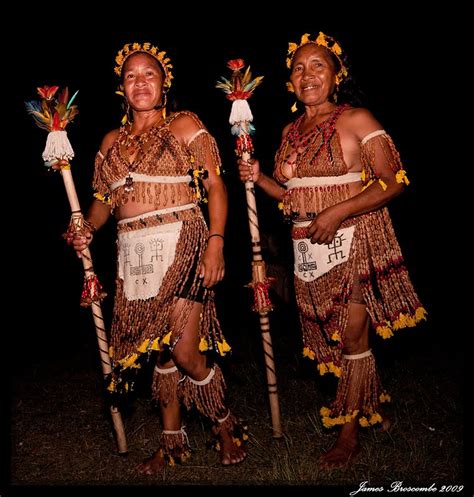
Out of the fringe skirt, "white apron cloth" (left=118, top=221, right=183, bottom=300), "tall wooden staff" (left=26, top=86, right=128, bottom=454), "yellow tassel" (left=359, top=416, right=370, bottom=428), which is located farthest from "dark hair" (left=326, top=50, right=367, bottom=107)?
"yellow tassel" (left=359, top=416, right=370, bottom=428)

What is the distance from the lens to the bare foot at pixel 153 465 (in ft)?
10.7

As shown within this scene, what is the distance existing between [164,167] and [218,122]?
5.29 meters

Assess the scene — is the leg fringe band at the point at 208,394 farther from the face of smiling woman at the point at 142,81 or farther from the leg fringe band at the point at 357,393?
the face of smiling woman at the point at 142,81

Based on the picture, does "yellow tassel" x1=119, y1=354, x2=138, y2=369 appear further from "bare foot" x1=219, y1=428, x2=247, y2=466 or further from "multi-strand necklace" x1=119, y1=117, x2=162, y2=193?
"multi-strand necklace" x1=119, y1=117, x2=162, y2=193

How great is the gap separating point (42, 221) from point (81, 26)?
4.28m

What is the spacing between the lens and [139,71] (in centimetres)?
318

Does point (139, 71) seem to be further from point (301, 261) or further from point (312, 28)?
point (312, 28)

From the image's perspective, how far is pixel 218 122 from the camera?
26.8 feet

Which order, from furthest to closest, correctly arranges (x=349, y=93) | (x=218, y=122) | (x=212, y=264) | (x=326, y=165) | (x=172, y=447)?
(x=218, y=122)
(x=349, y=93)
(x=172, y=447)
(x=326, y=165)
(x=212, y=264)

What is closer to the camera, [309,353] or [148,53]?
[148,53]

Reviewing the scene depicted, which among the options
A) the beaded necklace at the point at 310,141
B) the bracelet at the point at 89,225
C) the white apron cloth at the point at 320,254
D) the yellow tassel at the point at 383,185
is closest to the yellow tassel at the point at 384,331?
the white apron cloth at the point at 320,254

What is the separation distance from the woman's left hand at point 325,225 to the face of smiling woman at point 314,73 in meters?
0.72

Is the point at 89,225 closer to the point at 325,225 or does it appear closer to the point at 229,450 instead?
the point at 325,225

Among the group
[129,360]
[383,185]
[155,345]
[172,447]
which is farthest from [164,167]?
[172,447]
